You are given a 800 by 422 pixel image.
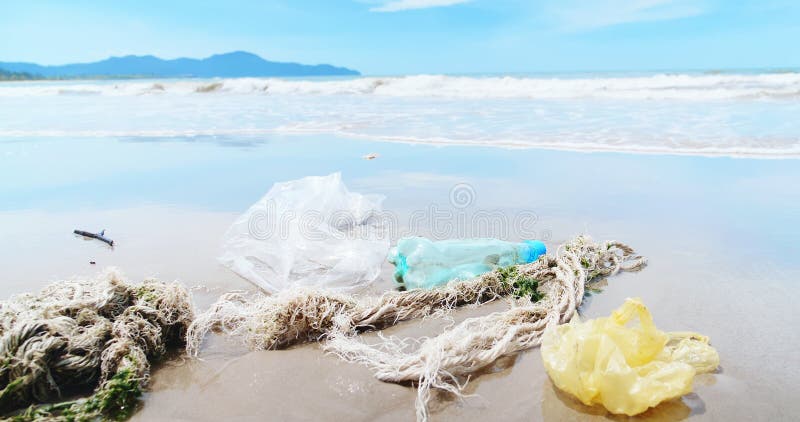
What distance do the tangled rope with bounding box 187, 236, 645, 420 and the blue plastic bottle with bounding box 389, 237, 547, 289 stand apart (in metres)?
0.22

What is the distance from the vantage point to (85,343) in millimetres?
2215

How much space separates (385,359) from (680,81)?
26.2 m

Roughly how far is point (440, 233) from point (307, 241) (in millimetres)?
1215

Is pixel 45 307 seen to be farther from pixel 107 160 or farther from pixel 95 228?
pixel 107 160

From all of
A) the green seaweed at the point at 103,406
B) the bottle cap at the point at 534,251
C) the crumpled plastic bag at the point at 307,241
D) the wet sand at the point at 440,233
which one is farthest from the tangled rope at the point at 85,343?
the bottle cap at the point at 534,251

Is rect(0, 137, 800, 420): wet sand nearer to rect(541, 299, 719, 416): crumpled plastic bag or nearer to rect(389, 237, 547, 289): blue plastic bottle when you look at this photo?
rect(541, 299, 719, 416): crumpled plastic bag

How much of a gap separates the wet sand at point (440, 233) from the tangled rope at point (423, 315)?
0.24ft

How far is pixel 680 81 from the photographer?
24.0 m

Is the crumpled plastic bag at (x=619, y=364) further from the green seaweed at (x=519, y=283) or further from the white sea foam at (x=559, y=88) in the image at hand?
the white sea foam at (x=559, y=88)

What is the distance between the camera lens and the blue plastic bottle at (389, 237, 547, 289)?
3.39 m

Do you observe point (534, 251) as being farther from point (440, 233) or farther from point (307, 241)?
point (307, 241)

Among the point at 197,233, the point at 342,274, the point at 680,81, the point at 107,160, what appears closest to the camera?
the point at 342,274

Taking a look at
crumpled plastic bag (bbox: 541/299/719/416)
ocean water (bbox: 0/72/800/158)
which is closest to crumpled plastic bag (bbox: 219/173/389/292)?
crumpled plastic bag (bbox: 541/299/719/416)

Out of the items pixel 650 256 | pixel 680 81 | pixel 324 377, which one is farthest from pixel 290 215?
pixel 680 81
